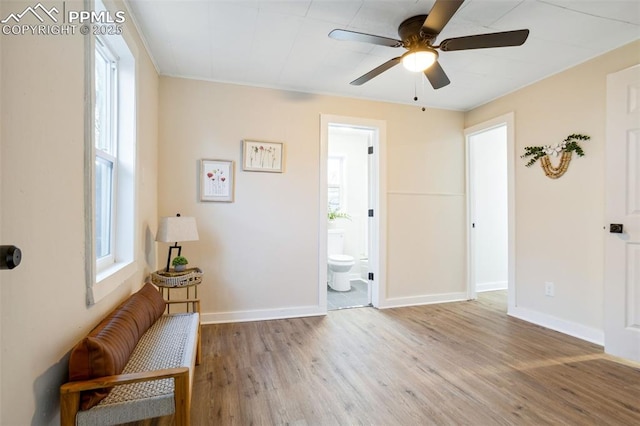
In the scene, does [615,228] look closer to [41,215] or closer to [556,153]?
[556,153]

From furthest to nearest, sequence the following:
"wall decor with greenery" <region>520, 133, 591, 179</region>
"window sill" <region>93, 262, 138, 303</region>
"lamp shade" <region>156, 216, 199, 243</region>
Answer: "wall decor with greenery" <region>520, 133, 591, 179</region>
"lamp shade" <region>156, 216, 199, 243</region>
"window sill" <region>93, 262, 138, 303</region>

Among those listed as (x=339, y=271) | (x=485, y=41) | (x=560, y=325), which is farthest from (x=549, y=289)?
(x=485, y=41)

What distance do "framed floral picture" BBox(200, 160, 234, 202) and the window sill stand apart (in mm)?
1117

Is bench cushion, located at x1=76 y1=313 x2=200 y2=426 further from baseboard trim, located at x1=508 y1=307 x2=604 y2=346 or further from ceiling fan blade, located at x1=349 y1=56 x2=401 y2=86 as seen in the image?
baseboard trim, located at x1=508 y1=307 x2=604 y2=346

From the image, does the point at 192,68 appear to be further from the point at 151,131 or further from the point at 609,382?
the point at 609,382

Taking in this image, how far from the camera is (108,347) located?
1.20m

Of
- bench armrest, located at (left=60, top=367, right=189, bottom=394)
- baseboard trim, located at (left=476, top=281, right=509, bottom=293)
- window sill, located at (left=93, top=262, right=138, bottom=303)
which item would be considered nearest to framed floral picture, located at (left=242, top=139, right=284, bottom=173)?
window sill, located at (left=93, top=262, right=138, bottom=303)

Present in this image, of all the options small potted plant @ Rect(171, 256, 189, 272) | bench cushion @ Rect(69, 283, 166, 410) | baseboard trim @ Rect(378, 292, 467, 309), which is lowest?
baseboard trim @ Rect(378, 292, 467, 309)

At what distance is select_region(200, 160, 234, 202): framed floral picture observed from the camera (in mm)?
2957

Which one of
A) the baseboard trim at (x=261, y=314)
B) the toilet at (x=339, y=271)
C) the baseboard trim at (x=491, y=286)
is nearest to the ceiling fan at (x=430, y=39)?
the baseboard trim at (x=261, y=314)

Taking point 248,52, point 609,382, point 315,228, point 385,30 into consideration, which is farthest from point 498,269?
point 248,52

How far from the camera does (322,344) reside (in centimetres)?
254

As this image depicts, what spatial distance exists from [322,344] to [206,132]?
2.30 metres

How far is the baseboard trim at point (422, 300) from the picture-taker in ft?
11.6
